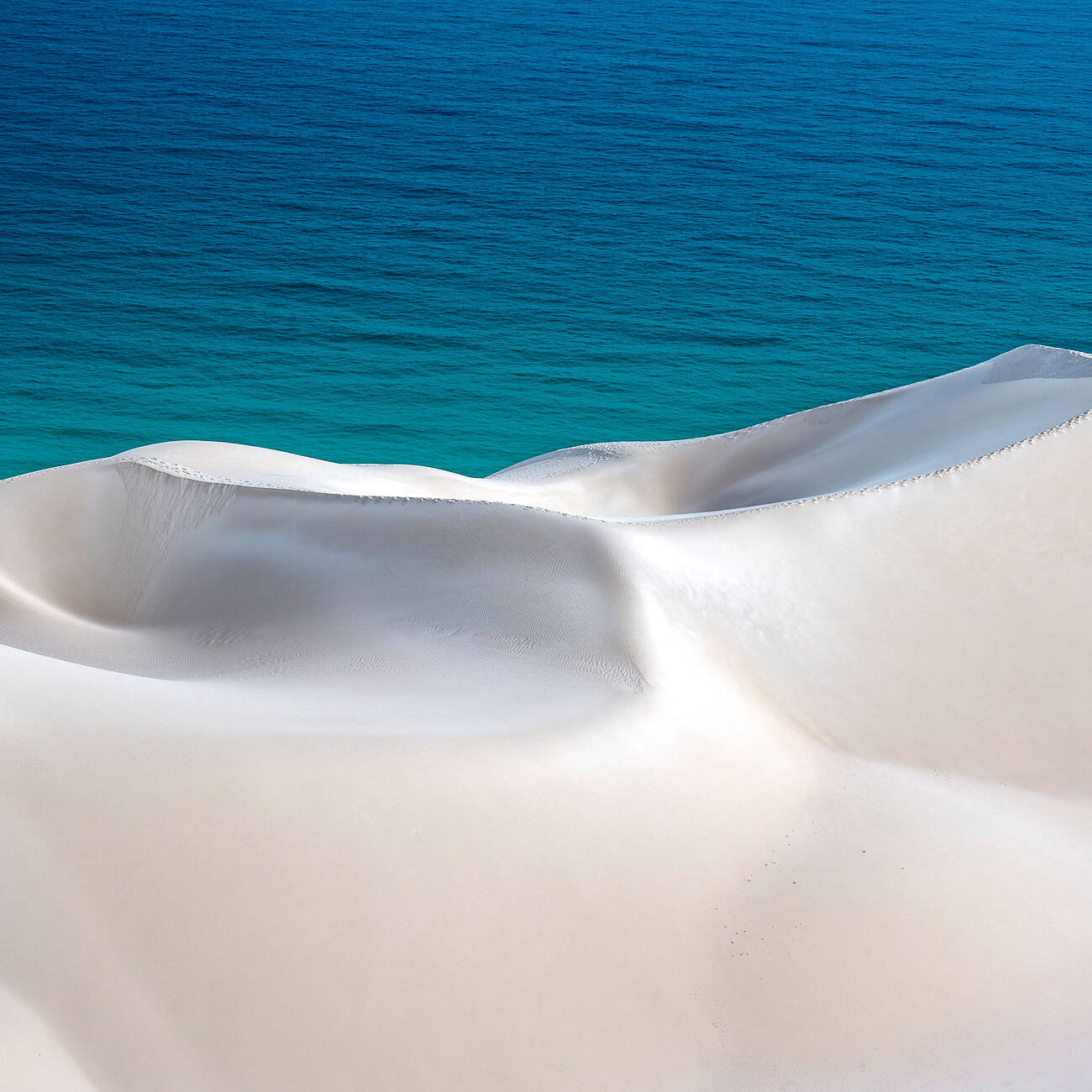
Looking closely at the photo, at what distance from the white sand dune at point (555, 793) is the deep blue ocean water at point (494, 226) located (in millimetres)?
6831

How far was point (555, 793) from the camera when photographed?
121 inches

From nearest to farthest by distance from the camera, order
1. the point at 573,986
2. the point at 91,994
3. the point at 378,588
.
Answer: the point at 91,994, the point at 573,986, the point at 378,588

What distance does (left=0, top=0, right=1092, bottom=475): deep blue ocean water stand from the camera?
1236 cm

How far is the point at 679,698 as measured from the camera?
3.47m

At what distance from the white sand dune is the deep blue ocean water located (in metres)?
6.83

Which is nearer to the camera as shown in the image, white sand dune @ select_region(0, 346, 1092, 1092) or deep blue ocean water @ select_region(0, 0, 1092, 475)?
white sand dune @ select_region(0, 346, 1092, 1092)

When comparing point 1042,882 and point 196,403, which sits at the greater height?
point 196,403

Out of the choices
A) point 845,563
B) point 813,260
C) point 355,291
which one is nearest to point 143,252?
point 355,291

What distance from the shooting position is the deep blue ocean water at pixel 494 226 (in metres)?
12.4

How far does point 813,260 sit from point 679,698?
1299 cm

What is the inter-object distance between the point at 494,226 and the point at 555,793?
14159 millimetres

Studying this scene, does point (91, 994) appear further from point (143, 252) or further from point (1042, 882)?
point (143, 252)

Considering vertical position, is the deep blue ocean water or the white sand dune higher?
the deep blue ocean water

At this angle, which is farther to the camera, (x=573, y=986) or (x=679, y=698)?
(x=679, y=698)
